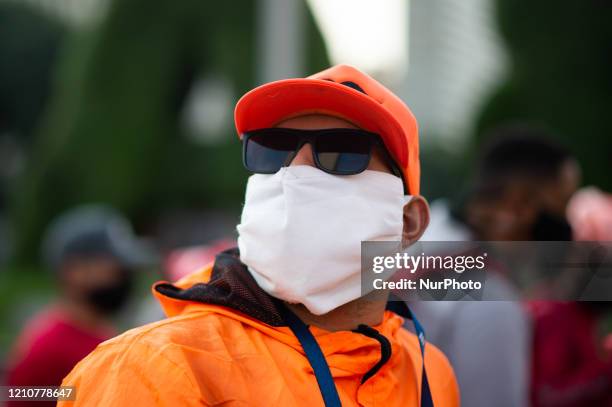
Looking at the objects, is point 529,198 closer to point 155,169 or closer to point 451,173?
point 155,169

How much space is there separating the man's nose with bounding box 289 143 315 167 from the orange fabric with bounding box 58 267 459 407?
1.40 ft

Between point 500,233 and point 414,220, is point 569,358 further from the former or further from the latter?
point 414,220

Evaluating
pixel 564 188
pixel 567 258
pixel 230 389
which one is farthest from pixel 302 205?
pixel 564 188

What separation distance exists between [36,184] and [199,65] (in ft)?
13.1

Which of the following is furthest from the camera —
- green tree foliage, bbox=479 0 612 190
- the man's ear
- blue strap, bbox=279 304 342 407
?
green tree foliage, bbox=479 0 612 190

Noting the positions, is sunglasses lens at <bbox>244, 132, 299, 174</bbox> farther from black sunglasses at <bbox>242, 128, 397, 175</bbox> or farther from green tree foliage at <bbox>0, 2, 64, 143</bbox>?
green tree foliage at <bbox>0, 2, 64, 143</bbox>

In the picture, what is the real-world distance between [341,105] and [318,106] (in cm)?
6

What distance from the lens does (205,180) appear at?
17.4m

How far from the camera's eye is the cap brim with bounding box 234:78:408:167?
83.7 inches

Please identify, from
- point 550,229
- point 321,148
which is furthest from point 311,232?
point 550,229

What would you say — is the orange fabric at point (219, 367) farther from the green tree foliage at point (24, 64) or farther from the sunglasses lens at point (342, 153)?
the green tree foliage at point (24, 64)

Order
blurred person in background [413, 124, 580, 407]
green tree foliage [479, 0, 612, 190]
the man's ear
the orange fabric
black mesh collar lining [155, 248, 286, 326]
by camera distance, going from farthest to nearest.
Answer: green tree foliage [479, 0, 612, 190] → blurred person in background [413, 124, 580, 407] → the man's ear → black mesh collar lining [155, 248, 286, 326] → the orange fabric

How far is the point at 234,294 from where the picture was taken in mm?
2092

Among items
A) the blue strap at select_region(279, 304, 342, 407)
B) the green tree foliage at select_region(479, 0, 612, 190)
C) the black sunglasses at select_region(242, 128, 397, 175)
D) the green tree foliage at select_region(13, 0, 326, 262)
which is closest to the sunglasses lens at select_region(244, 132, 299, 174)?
the black sunglasses at select_region(242, 128, 397, 175)
